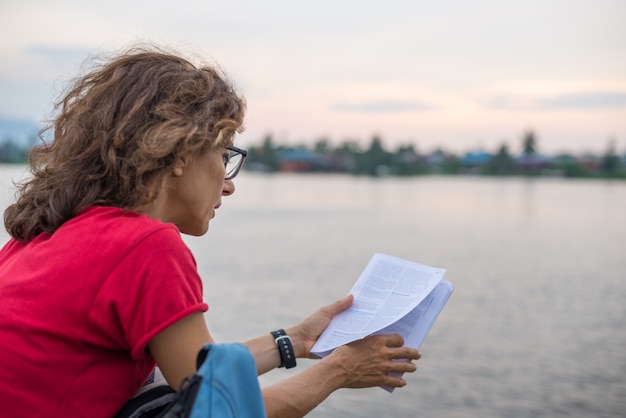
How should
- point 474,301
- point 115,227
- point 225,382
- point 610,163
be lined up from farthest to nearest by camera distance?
point 610,163 → point 474,301 → point 115,227 → point 225,382

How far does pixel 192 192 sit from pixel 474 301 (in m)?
7.26

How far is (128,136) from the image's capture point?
1.77m

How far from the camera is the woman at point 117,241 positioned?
1.59m

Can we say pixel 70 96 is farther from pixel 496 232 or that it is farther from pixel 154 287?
pixel 496 232

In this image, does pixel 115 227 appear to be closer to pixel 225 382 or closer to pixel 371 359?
pixel 225 382

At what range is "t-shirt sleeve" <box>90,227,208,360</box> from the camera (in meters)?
1.58

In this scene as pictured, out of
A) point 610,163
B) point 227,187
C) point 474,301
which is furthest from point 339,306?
point 610,163

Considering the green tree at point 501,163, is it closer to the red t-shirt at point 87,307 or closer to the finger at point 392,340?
the finger at point 392,340

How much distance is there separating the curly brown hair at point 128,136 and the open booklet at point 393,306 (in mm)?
706

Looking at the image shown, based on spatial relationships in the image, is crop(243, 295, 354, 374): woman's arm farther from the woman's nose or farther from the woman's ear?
the woman's ear

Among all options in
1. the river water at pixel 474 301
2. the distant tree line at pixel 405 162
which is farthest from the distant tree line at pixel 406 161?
the river water at pixel 474 301

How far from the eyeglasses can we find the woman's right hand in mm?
578

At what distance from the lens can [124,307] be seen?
62.2 inches

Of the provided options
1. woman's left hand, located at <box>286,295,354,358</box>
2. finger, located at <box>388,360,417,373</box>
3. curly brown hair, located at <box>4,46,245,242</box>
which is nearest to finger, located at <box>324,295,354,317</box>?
woman's left hand, located at <box>286,295,354,358</box>
